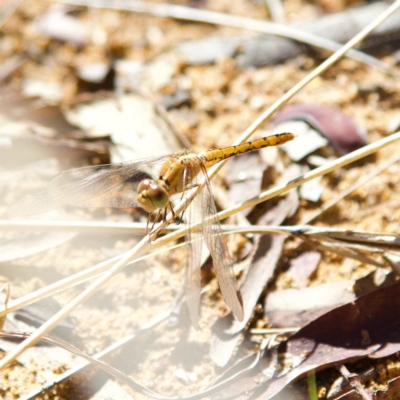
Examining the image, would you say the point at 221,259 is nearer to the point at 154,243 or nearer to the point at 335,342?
the point at 154,243

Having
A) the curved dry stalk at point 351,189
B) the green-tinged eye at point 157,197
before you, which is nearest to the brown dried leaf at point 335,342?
the curved dry stalk at point 351,189

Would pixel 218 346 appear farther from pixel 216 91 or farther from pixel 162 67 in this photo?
pixel 162 67

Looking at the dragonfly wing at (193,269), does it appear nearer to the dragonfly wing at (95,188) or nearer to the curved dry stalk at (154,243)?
the curved dry stalk at (154,243)

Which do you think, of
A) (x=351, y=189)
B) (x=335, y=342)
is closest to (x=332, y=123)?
(x=351, y=189)

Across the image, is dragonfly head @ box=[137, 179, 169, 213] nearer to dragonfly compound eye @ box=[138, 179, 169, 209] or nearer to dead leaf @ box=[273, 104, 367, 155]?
dragonfly compound eye @ box=[138, 179, 169, 209]

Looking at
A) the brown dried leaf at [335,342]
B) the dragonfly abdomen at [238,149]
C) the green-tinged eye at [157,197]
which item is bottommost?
the brown dried leaf at [335,342]

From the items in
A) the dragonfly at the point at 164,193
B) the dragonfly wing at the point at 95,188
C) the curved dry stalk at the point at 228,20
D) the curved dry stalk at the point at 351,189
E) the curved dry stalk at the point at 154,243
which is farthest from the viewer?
the curved dry stalk at the point at 228,20

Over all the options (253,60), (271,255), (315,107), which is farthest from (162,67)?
(271,255)
